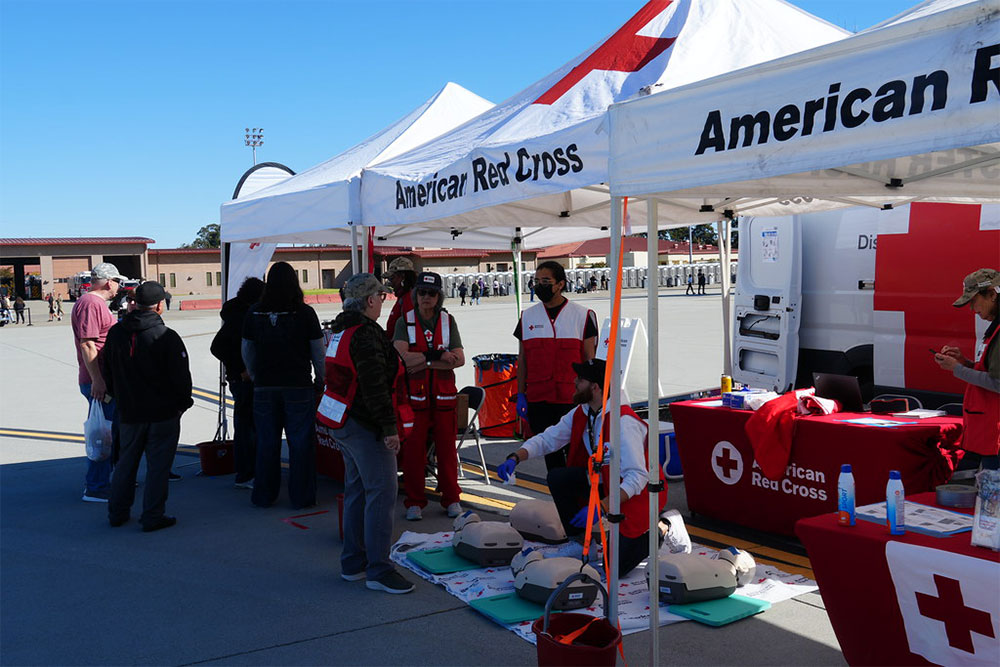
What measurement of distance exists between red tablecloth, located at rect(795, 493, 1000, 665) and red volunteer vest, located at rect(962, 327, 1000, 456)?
3.15 ft

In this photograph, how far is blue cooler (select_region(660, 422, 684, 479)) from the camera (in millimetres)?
6387

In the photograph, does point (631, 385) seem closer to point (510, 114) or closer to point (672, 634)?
point (510, 114)

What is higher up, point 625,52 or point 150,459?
point 625,52

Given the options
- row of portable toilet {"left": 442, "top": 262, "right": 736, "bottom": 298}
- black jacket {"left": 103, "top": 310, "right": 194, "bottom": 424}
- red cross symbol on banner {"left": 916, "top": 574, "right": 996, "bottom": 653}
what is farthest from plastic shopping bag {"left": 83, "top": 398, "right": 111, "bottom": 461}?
row of portable toilet {"left": 442, "top": 262, "right": 736, "bottom": 298}

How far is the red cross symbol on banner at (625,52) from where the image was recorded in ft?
14.6

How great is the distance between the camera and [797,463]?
4.79 m

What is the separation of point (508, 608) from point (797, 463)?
191cm

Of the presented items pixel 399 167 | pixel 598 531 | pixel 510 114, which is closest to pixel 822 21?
pixel 510 114

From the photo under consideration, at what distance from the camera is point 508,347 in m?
18.6

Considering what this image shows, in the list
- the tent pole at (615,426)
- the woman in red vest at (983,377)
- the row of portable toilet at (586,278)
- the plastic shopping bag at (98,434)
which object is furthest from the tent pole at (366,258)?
the row of portable toilet at (586,278)

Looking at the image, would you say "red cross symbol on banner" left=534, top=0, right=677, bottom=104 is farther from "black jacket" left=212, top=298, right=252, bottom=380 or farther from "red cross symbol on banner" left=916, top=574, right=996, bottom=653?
"black jacket" left=212, top=298, right=252, bottom=380

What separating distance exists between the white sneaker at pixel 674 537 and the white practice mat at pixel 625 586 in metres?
0.17

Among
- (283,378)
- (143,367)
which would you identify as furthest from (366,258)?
(143,367)

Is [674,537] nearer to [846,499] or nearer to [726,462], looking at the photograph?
[726,462]
